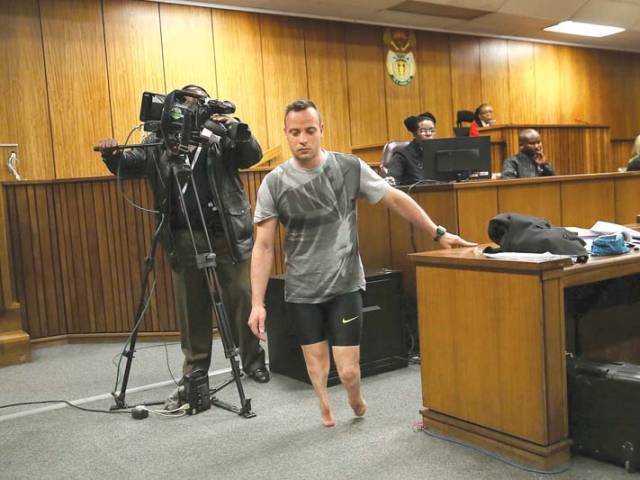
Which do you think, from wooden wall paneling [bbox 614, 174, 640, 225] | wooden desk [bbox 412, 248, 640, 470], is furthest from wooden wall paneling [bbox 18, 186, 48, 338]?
wooden wall paneling [bbox 614, 174, 640, 225]

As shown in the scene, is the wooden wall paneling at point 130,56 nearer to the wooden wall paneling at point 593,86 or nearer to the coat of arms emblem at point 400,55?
the coat of arms emblem at point 400,55

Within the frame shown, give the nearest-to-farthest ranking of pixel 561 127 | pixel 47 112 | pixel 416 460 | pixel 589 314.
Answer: pixel 416 460
pixel 589 314
pixel 47 112
pixel 561 127

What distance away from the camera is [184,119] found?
125 inches

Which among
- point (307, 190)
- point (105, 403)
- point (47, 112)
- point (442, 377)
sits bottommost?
point (105, 403)

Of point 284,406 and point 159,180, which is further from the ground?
point 159,180

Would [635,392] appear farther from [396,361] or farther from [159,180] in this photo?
[159,180]

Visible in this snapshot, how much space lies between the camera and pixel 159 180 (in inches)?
140

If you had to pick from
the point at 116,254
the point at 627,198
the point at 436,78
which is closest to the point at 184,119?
the point at 116,254

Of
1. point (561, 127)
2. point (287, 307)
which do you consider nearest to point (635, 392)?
point (287, 307)

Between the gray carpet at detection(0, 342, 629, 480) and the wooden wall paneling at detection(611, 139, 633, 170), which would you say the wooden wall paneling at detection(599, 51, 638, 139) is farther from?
→ the gray carpet at detection(0, 342, 629, 480)

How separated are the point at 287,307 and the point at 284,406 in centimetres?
66

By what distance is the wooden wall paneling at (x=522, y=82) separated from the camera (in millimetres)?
9703

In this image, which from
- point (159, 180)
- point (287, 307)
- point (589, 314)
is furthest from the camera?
point (287, 307)

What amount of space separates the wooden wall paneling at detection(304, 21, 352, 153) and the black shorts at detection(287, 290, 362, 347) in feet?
17.3
